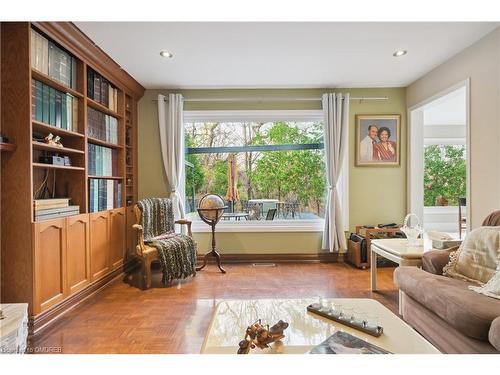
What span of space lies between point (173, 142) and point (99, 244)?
5.30 feet

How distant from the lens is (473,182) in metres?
2.75

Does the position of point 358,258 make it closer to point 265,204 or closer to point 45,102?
point 265,204

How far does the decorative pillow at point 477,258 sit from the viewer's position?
6.01 ft

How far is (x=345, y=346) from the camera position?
1189 mm

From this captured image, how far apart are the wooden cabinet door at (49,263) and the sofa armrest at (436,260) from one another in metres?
3.01

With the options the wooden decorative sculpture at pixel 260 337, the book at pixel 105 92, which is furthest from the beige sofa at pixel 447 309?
the book at pixel 105 92

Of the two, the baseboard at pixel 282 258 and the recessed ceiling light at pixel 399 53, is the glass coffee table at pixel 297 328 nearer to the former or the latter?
the baseboard at pixel 282 258

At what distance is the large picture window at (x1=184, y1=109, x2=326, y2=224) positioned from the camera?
413cm

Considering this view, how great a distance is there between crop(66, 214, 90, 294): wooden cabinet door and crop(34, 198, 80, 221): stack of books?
68 mm

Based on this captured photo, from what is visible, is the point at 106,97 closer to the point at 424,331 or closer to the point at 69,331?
the point at 69,331

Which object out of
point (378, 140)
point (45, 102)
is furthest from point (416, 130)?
point (45, 102)

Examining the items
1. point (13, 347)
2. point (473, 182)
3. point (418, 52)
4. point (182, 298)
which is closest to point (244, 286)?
point (182, 298)
